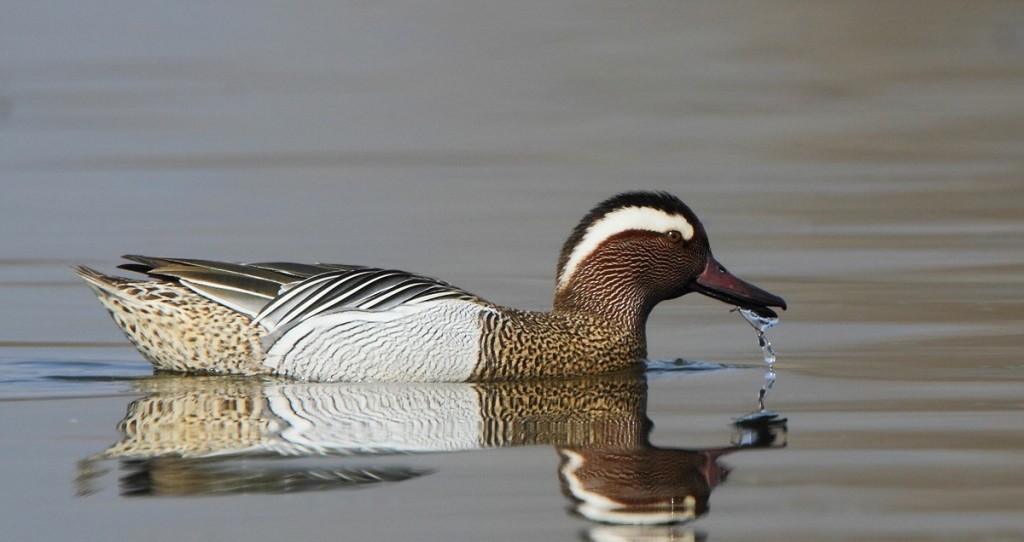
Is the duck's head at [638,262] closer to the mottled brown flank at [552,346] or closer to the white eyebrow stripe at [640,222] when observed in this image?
the white eyebrow stripe at [640,222]

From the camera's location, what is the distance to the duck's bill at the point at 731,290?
882 centimetres

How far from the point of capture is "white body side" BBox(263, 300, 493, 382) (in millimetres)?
8352

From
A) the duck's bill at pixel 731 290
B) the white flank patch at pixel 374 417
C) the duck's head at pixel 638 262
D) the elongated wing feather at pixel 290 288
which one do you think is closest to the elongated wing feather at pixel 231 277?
the elongated wing feather at pixel 290 288

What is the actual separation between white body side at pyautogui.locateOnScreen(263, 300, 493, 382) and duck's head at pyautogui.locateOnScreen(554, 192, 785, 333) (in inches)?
30.7

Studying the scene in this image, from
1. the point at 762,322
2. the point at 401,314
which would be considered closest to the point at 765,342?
the point at 762,322

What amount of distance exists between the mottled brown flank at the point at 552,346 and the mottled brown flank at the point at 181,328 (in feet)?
3.55

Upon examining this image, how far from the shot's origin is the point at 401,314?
8.46m

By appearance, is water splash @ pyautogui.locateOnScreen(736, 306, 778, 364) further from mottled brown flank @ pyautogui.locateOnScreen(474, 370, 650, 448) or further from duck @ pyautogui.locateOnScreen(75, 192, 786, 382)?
mottled brown flank @ pyautogui.locateOnScreen(474, 370, 650, 448)

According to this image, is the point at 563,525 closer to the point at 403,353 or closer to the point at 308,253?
the point at 403,353

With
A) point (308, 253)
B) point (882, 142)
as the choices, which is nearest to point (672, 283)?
point (308, 253)

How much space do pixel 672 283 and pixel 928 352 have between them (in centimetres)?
128

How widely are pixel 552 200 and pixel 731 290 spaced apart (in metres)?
4.46

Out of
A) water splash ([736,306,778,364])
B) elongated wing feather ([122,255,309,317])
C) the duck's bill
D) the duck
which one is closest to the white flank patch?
the duck

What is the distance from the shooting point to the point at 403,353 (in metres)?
8.35
